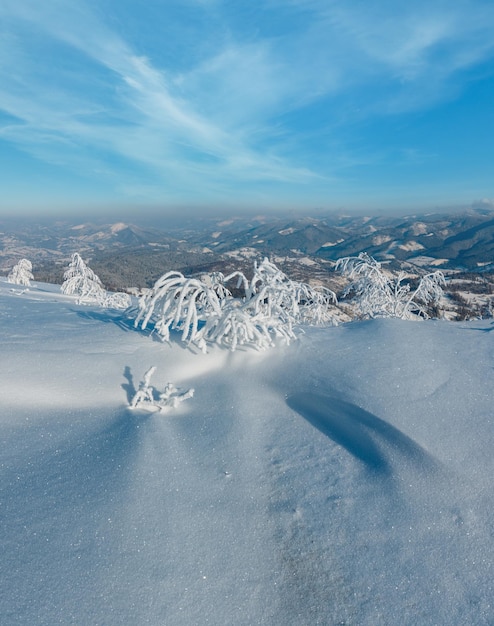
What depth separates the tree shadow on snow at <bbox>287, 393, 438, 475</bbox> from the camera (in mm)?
3891

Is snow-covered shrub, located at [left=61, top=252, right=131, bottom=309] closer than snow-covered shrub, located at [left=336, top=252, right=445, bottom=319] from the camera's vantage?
No

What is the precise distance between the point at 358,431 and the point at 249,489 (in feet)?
5.49

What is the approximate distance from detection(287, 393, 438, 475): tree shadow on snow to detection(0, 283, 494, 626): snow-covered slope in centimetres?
2

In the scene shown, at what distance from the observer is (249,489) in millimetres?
3555

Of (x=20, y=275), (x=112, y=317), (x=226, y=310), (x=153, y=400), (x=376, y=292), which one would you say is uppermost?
(x=226, y=310)

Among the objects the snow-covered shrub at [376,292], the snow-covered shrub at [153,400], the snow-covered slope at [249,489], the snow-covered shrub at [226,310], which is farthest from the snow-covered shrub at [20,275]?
the snow-covered shrub at [153,400]

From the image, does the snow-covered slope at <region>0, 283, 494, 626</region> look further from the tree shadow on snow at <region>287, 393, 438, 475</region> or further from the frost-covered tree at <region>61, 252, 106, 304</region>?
the frost-covered tree at <region>61, 252, 106, 304</region>

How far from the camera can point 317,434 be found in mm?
4387

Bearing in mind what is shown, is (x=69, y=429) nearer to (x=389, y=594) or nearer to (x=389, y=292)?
(x=389, y=594)

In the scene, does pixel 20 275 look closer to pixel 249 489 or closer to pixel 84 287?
pixel 84 287

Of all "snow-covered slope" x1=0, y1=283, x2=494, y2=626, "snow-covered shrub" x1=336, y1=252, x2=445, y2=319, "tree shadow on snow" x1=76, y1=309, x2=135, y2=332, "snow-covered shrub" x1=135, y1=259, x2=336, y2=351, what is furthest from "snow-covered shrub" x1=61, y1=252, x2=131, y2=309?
"snow-covered slope" x1=0, y1=283, x2=494, y2=626

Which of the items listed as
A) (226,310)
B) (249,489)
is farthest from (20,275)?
(249,489)

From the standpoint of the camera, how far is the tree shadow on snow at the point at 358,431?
12.8 ft

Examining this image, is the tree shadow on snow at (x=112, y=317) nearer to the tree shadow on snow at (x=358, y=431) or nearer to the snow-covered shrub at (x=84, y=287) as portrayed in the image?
the tree shadow on snow at (x=358, y=431)
